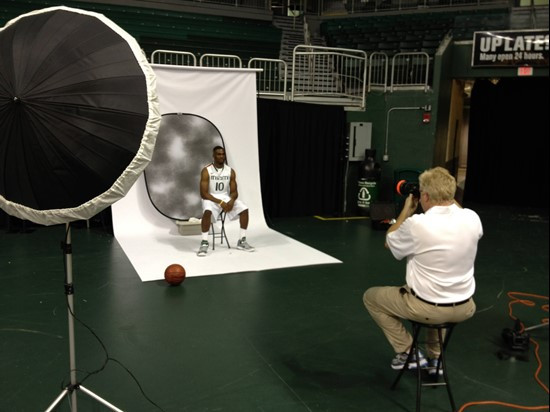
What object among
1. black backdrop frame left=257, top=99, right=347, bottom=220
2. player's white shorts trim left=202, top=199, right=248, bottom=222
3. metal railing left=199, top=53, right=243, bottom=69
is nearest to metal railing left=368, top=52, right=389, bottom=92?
black backdrop frame left=257, top=99, right=347, bottom=220

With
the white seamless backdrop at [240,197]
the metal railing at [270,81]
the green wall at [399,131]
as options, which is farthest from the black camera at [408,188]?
the green wall at [399,131]

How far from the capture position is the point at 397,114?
9086 millimetres

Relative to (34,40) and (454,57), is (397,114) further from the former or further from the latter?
(34,40)

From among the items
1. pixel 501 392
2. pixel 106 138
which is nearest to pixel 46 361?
pixel 106 138

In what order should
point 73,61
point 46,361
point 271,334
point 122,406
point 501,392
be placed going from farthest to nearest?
point 271,334
point 46,361
point 501,392
point 122,406
point 73,61

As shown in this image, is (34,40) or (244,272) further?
(244,272)

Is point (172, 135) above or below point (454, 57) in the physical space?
below

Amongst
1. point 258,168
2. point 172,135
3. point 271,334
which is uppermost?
point 172,135

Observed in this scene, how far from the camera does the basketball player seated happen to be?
6.22 metres

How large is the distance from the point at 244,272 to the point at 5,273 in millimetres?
2319

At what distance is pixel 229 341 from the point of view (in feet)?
12.0

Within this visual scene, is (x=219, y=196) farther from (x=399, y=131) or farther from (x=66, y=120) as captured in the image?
(x=66, y=120)

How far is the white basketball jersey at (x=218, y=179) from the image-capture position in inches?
251

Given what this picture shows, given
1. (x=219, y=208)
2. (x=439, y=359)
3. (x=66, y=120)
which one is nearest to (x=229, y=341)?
(x=439, y=359)
